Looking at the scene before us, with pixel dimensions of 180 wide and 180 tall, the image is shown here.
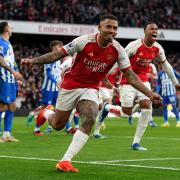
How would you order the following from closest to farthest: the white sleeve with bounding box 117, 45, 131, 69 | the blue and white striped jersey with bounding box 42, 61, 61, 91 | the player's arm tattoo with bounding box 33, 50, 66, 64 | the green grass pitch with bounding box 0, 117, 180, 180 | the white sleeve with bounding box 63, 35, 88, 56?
the green grass pitch with bounding box 0, 117, 180, 180, the player's arm tattoo with bounding box 33, 50, 66, 64, the white sleeve with bounding box 63, 35, 88, 56, the white sleeve with bounding box 117, 45, 131, 69, the blue and white striped jersey with bounding box 42, 61, 61, 91

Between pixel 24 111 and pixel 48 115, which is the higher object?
pixel 48 115

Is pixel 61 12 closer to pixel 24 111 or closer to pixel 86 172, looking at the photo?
pixel 24 111

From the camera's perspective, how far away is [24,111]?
31.8 metres

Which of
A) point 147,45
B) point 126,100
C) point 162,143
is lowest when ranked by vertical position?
point 162,143

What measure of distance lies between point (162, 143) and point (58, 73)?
4.73 meters

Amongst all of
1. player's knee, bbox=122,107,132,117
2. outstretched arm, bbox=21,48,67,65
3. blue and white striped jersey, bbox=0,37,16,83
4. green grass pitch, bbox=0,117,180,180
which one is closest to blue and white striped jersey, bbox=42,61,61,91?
green grass pitch, bbox=0,117,180,180

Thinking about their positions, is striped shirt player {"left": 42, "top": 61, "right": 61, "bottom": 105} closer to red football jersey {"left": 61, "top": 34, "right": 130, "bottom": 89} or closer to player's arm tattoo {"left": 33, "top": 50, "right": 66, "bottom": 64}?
red football jersey {"left": 61, "top": 34, "right": 130, "bottom": 89}

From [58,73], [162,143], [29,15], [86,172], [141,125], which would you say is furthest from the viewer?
[29,15]

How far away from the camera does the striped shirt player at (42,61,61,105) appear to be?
55.6 ft

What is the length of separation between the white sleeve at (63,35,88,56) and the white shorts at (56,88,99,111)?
1.92 ft

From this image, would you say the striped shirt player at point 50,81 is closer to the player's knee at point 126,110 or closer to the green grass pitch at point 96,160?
the green grass pitch at point 96,160

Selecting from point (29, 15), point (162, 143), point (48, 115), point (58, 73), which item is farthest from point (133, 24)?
point (48, 115)

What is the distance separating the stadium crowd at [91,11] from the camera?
124ft

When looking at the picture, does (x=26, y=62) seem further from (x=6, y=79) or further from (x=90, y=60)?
(x=6, y=79)
